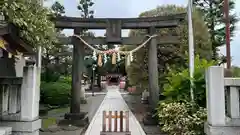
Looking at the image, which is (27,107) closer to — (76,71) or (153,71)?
(76,71)

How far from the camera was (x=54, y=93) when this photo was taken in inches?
661

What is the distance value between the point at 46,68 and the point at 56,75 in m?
0.85

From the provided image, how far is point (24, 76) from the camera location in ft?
16.4

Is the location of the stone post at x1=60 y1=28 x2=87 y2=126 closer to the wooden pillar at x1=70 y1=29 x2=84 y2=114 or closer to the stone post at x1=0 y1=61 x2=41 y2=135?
the wooden pillar at x1=70 y1=29 x2=84 y2=114

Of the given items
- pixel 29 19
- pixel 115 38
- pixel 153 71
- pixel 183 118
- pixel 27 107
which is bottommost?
pixel 183 118

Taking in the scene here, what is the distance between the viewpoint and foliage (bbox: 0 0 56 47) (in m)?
4.06

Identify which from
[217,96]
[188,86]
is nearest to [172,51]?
[188,86]

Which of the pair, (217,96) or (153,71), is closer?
(217,96)

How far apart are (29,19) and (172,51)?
1100 centimetres

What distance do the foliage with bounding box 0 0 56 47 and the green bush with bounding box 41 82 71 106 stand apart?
36.8 feet

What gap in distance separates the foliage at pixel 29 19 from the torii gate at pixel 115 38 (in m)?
4.89

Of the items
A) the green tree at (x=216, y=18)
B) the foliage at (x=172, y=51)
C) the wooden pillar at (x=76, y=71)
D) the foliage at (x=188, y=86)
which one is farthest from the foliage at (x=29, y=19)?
the green tree at (x=216, y=18)

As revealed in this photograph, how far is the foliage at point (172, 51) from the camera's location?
12.2m

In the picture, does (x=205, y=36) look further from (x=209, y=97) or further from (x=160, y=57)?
(x=209, y=97)
